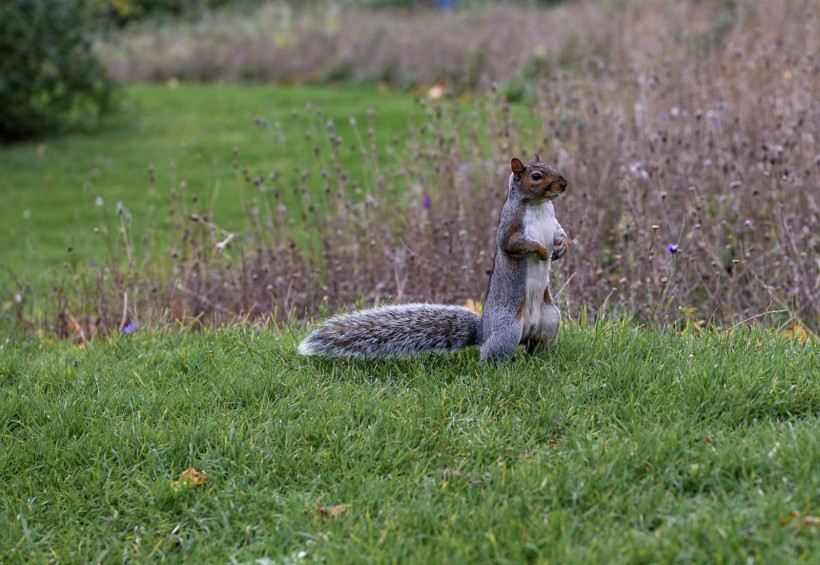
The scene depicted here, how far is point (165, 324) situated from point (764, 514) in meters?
3.41

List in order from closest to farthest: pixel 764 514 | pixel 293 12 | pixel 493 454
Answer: pixel 764 514
pixel 493 454
pixel 293 12

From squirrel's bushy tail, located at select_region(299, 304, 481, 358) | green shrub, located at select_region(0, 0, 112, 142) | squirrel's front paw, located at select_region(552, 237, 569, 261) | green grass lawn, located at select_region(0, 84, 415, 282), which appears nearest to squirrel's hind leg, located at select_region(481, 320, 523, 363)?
squirrel's bushy tail, located at select_region(299, 304, 481, 358)

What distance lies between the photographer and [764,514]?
287cm

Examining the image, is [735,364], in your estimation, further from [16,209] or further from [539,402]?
[16,209]

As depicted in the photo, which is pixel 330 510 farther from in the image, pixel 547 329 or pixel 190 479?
pixel 547 329

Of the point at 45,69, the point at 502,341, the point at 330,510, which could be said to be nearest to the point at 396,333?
the point at 502,341

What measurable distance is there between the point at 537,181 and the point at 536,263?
0.35 metres

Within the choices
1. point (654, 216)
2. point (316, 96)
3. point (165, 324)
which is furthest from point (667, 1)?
point (165, 324)

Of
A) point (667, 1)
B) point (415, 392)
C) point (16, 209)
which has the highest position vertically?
point (667, 1)

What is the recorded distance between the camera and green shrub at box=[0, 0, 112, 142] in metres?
12.5

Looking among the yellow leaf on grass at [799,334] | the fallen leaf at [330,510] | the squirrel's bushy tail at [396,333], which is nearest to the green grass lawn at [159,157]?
the squirrel's bushy tail at [396,333]

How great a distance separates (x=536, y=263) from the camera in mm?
3916

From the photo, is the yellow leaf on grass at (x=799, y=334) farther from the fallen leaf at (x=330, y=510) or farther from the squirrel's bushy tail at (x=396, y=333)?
the fallen leaf at (x=330, y=510)

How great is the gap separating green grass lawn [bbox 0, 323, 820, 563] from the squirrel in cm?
14
